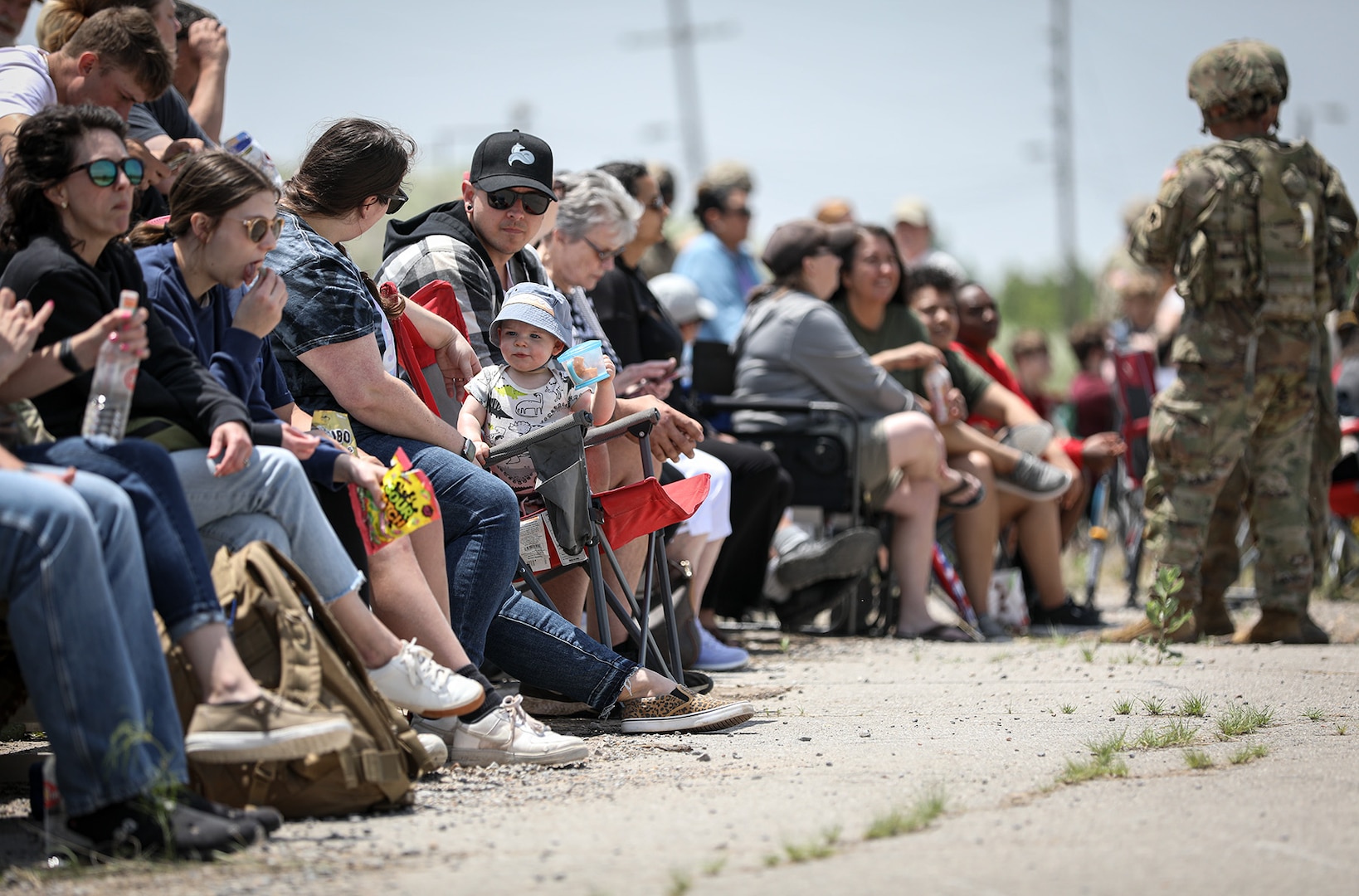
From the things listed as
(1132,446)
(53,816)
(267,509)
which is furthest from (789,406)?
(53,816)

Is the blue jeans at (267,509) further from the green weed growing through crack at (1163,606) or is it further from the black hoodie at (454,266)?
the green weed growing through crack at (1163,606)

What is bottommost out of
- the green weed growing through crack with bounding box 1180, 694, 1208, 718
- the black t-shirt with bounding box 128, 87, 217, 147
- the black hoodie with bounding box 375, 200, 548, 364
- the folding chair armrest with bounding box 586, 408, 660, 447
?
the green weed growing through crack with bounding box 1180, 694, 1208, 718

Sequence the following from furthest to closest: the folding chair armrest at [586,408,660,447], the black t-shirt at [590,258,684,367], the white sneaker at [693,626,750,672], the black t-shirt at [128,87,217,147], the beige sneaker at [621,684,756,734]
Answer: the black t-shirt at [590,258,684,367] → the white sneaker at [693,626,750,672] → the black t-shirt at [128,87,217,147] → the folding chair armrest at [586,408,660,447] → the beige sneaker at [621,684,756,734]

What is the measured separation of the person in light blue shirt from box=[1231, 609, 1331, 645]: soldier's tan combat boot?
3.38 m

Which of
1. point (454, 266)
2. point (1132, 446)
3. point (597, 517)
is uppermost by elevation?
point (454, 266)

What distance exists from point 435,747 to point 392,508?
0.61 m

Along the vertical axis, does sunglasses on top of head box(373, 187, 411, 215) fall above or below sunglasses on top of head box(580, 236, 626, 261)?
above

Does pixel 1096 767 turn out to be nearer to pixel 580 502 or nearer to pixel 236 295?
pixel 580 502

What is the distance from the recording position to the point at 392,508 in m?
3.69

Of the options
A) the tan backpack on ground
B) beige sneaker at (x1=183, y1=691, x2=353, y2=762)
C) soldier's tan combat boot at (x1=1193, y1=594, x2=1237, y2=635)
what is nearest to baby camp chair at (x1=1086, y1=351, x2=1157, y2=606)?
soldier's tan combat boot at (x1=1193, y1=594, x2=1237, y2=635)

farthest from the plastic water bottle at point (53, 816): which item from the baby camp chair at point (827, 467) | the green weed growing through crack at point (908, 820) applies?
the baby camp chair at point (827, 467)

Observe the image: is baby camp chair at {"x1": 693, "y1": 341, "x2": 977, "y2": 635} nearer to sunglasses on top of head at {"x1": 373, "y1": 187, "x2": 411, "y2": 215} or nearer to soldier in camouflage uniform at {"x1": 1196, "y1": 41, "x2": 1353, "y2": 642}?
soldier in camouflage uniform at {"x1": 1196, "y1": 41, "x2": 1353, "y2": 642}

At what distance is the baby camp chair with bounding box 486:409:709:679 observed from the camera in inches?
175

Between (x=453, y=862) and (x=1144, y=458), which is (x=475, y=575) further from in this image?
(x=1144, y=458)
